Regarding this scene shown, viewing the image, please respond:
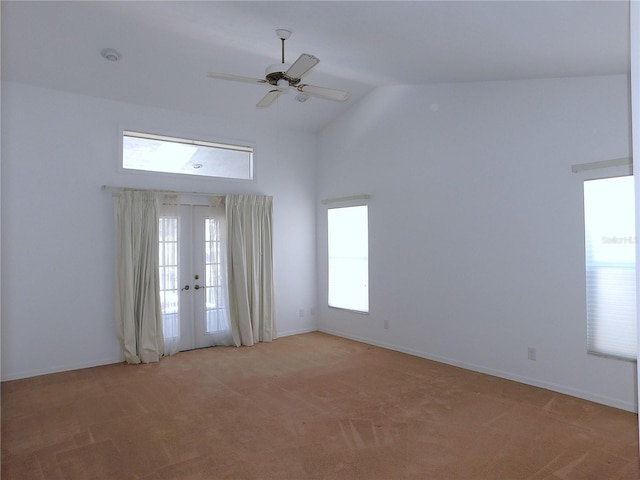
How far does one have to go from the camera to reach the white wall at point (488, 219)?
13.2 feet

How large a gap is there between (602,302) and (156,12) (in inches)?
189

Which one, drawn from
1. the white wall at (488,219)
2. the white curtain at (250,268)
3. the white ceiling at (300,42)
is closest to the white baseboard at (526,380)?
the white wall at (488,219)

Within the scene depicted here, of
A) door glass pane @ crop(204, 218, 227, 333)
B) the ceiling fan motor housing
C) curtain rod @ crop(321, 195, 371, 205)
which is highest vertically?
the ceiling fan motor housing

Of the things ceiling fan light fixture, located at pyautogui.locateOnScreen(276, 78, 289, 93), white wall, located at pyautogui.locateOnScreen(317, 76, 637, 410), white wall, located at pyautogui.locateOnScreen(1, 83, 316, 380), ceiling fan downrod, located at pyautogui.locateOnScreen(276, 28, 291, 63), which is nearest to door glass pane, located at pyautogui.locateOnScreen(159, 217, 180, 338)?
Answer: white wall, located at pyautogui.locateOnScreen(1, 83, 316, 380)

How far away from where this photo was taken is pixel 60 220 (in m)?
4.94

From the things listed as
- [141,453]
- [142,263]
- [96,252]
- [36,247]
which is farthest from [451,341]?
[36,247]

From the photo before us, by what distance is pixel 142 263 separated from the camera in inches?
211

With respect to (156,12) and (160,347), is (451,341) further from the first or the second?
(156,12)

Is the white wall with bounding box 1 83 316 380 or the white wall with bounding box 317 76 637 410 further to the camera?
the white wall with bounding box 1 83 316 380

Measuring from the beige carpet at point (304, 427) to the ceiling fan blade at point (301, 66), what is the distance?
286cm

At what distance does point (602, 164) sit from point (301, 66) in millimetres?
2833

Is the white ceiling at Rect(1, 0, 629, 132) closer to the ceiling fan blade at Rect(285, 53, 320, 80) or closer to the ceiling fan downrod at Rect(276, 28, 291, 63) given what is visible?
the ceiling fan downrod at Rect(276, 28, 291, 63)

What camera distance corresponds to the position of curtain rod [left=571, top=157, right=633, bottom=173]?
3.71 meters

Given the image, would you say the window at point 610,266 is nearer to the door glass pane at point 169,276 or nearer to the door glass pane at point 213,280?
the door glass pane at point 213,280
